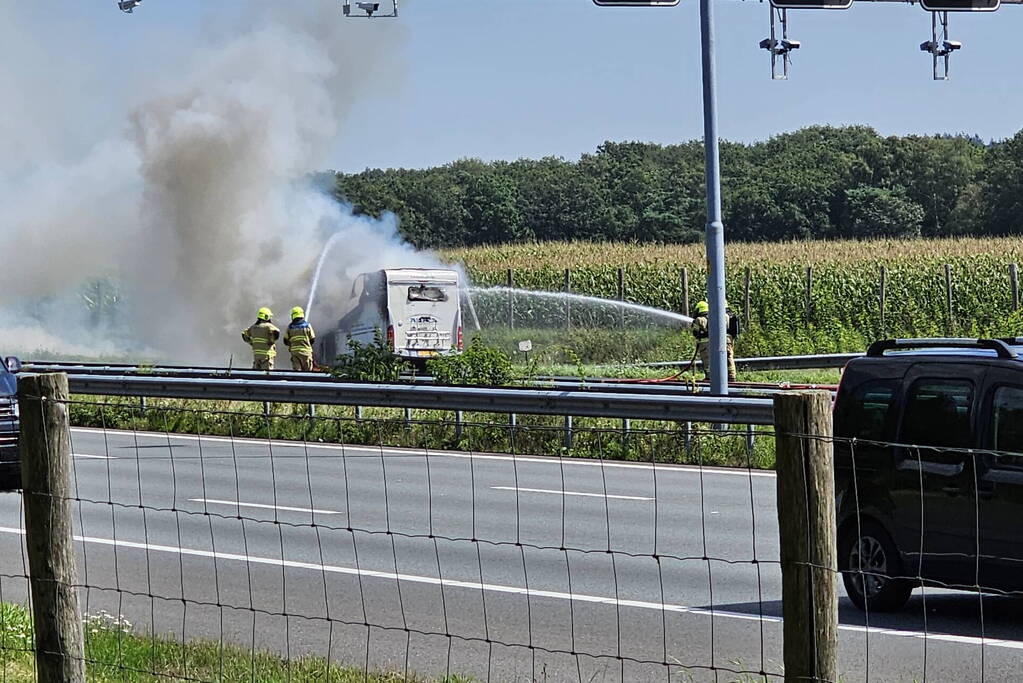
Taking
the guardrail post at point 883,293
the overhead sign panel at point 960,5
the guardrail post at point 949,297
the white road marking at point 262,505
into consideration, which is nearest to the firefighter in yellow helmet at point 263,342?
the white road marking at point 262,505

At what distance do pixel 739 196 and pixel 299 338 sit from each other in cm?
8132

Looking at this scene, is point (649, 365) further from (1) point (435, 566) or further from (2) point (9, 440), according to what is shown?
(1) point (435, 566)

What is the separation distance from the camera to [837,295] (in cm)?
4600

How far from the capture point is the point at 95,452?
2019 cm

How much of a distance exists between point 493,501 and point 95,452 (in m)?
7.35

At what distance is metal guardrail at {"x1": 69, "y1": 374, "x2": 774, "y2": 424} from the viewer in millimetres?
17172

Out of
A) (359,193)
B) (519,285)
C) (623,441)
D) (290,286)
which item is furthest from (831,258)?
(359,193)

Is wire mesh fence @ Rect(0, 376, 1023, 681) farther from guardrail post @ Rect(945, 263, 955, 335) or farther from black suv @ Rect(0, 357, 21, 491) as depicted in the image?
guardrail post @ Rect(945, 263, 955, 335)

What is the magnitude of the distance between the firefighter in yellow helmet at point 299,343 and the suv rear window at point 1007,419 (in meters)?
22.0

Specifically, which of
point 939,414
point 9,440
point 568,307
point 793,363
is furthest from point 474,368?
point 568,307

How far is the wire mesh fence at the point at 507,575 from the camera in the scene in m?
7.61

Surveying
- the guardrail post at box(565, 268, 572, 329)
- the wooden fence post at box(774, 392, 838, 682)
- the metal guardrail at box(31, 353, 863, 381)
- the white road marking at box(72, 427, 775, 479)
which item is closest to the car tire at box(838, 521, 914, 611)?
the wooden fence post at box(774, 392, 838, 682)

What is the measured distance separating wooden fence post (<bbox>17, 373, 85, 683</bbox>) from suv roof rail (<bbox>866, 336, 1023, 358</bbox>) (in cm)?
513

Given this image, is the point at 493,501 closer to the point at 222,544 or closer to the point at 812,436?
the point at 222,544
